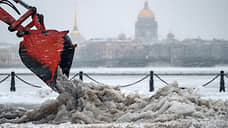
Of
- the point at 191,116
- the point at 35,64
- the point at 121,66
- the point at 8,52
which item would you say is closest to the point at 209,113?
the point at 191,116

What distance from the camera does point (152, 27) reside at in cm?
9675

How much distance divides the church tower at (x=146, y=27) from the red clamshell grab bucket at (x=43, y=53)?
8937 centimetres

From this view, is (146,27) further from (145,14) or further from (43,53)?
(43,53)

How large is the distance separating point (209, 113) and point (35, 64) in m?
2.63

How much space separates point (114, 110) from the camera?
5.48 meters

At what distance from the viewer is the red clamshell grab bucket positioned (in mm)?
5523

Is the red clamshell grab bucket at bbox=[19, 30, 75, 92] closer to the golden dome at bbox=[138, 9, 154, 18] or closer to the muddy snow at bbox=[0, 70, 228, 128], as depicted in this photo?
the muddy snow at bbox=[0, 70, 228, 128]

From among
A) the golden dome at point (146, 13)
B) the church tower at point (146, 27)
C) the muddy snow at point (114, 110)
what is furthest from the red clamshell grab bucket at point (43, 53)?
the golden dome at point (146, 13)

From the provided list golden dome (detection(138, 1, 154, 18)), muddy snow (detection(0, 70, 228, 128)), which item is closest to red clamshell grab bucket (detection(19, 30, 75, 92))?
muddy snow (detection(0, 70, 228, 128))

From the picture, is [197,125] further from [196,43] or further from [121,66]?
[196,43]

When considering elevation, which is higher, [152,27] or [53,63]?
[152,27]

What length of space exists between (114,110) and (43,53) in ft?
4.49

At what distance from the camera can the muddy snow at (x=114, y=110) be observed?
14.7 feet

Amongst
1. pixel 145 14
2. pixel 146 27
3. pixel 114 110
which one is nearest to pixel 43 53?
pixel 114 110
